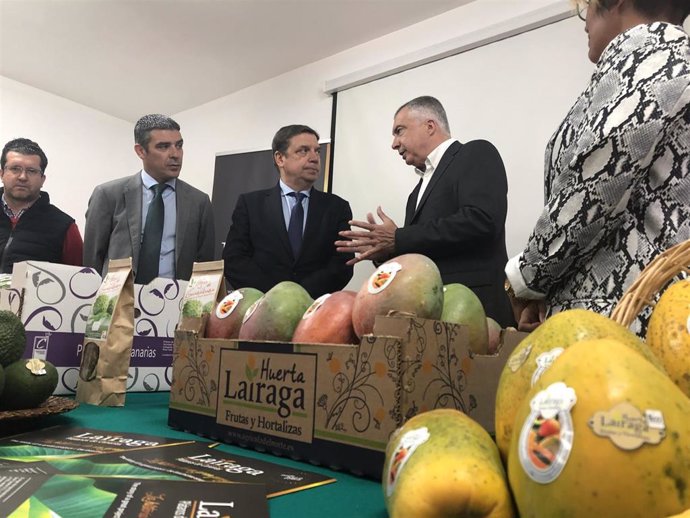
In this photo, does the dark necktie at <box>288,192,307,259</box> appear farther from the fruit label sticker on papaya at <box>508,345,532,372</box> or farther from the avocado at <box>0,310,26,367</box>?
the fruit label sticker on papaya at <box>508,345,532,372</box>

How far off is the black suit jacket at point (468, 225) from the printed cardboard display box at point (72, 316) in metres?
0.76

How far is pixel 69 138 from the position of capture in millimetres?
5164

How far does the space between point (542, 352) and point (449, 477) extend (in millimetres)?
137

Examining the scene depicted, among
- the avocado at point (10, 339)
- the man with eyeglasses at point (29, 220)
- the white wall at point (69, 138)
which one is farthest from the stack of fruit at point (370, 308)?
the white wall at point (69, 138)

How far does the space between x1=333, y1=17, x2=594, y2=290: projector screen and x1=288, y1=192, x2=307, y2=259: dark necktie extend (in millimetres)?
1072

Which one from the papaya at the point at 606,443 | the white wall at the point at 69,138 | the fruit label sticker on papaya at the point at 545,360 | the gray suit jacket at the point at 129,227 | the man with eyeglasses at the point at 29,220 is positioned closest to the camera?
the papaya at the point at 606,443

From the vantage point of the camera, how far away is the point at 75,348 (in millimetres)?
1412

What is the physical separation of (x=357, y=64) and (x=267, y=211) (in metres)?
1.87

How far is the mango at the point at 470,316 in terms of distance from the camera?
839 mm

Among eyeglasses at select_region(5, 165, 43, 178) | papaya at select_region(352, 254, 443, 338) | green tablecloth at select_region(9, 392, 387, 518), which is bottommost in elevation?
green tablecloth at select_region(9, 392, 387, 518)

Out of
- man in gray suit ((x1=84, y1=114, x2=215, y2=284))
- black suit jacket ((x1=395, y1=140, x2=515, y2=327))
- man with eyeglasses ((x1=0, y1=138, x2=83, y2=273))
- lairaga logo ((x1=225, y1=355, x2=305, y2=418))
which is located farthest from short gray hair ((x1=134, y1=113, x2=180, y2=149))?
lairaga logo ((x1=225, y1=355, x2=305, y2=418))

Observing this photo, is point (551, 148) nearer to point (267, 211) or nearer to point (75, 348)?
point (75, 348)

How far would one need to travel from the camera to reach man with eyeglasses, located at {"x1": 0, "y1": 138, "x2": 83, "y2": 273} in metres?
2.60

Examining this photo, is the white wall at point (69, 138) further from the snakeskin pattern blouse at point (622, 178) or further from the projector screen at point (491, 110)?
the snakeskin pattern blouse at point (622, 178)
